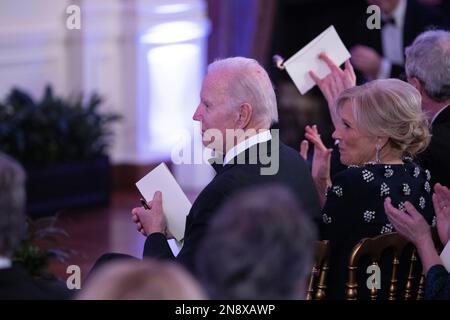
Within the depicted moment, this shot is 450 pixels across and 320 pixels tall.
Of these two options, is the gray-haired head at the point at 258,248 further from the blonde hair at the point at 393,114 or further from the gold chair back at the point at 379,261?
the blonde hair at the point at 393,114

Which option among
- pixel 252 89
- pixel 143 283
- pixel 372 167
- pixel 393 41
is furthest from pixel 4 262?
pixel 393 41

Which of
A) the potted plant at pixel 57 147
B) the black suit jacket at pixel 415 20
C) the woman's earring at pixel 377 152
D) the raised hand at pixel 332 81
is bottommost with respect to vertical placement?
the potted plant at pixel 57 147

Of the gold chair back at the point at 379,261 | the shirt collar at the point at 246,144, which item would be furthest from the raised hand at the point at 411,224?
the shirt collar at the point at 246,144

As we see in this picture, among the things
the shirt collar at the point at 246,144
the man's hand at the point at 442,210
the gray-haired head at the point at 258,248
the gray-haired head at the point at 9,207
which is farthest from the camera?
the shirt collar at the point at 246,144

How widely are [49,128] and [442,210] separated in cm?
476

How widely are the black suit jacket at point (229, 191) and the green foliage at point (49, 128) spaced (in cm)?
419

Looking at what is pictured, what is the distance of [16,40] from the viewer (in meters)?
8.03

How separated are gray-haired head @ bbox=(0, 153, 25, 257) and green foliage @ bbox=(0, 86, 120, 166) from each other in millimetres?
4992

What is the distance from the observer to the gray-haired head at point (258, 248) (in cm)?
194

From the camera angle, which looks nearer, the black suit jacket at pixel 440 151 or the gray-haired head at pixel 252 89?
the gray-haired head at pixel 252 89

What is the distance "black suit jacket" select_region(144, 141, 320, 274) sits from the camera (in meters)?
3.13

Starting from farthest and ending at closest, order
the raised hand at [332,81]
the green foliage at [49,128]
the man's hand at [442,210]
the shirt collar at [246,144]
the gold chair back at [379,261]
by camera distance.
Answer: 1. the green foliage at [49,128]
2. the raised hand at [332,81]
3. the shirt collar at [246,144]
4. the man's hand at [442,210]
5. the gold chair back at [379,261]

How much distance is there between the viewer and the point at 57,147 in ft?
24.9

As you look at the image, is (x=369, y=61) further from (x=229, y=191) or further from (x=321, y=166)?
(x=229, y=191)
